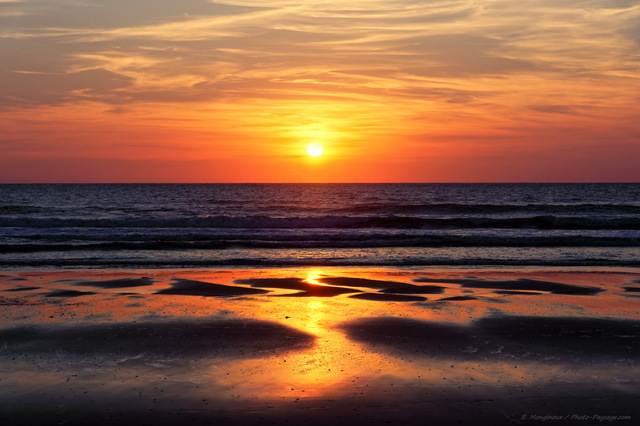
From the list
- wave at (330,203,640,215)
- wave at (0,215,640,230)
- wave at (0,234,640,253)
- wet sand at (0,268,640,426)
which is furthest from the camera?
wave at (330,203,640,215)

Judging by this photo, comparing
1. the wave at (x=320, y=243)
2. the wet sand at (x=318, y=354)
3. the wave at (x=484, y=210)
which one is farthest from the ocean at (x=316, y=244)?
the wave at (x=484, y=210)

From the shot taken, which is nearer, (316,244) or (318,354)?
(318,354)

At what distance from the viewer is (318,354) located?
352 inches

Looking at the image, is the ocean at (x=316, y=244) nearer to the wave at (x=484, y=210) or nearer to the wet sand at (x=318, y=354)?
the wet sand at (x=318, y=354)

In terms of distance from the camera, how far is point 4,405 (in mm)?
6812

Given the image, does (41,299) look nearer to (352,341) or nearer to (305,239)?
(352,341)

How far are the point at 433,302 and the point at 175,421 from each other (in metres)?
8.16

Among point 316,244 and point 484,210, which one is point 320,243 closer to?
point 316,244

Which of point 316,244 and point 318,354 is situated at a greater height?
point 318,354

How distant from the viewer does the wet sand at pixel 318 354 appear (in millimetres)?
6727

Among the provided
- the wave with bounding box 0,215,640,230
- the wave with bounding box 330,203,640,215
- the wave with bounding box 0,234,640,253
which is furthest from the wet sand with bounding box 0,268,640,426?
the wave with bounding box 330,203,640,215

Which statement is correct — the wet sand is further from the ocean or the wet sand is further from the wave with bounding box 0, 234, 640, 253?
the wave with bounding box 0, 234, 640, 253

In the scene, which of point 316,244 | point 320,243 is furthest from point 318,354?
point 320,243

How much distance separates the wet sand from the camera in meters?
6.73
